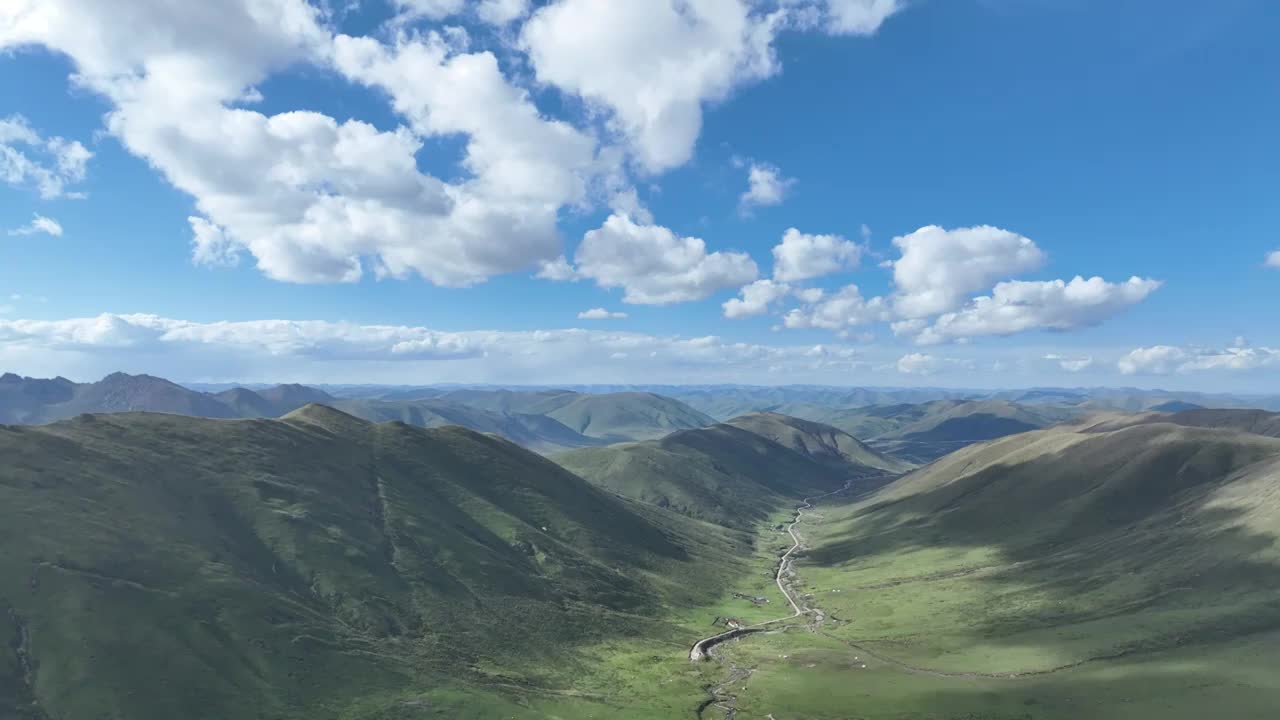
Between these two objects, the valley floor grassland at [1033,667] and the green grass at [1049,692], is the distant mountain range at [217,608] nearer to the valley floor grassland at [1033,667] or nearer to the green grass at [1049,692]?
the valley floor grassland at [1033,667]

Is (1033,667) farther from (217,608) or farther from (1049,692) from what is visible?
(217,608)

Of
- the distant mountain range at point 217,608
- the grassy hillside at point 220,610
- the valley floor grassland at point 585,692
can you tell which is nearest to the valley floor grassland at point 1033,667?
the valley floor grassland at point 585,692

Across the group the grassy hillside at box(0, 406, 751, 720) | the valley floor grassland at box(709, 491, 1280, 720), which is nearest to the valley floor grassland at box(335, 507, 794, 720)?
the grassy hillside at box(0, 406, 751, 720)

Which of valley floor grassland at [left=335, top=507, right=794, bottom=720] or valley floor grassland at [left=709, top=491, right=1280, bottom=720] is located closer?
valley floor grassland at [left=709, top=491, right=1280, bottom=720]

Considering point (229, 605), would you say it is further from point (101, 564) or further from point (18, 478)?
point (18, 478)

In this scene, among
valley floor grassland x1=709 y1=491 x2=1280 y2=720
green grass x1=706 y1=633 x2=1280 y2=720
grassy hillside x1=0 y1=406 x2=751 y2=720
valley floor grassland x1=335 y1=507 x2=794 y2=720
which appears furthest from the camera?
valley floor grassland x1=335 y1=507 x2=794 y2=720

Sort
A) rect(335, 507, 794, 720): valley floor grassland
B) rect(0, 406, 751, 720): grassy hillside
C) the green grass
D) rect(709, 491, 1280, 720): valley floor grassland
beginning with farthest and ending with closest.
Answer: rect(335, 507, 794, 720): valley floor grassland < rect(709, 491, 1280, 720): valley floor grassland < rect(0, 406, 751, 720): grassy hillside < the green grass

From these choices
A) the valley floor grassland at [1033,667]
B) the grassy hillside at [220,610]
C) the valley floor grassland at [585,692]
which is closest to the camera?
the grassy hillside at [220,610]

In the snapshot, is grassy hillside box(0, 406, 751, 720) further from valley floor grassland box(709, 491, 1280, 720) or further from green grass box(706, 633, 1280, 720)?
green grass box(706, 633, 1280, 720)

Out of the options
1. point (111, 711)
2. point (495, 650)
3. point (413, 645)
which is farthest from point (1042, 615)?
point (111, 711)

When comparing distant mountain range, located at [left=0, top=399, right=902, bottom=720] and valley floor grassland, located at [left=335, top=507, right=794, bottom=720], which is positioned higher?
distant mountain range, located at [left=0, top=399, right=902, bottom=720]

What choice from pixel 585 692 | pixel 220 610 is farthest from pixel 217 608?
pixel 585 692
